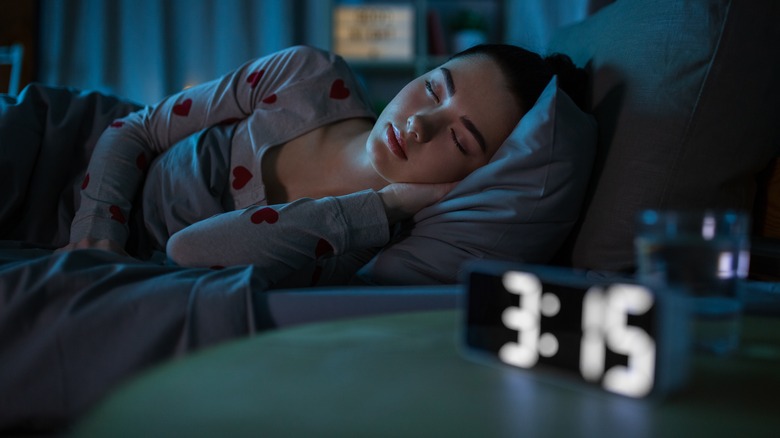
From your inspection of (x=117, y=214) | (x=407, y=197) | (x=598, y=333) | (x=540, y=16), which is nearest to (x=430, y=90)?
(x=407, y=197)

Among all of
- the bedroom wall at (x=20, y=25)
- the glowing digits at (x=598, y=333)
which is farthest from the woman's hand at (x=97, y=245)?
the bedroom wall at (x=20, y=25)

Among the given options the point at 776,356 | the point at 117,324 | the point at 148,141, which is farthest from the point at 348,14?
the point at 776,356

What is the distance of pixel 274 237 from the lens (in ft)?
3.04

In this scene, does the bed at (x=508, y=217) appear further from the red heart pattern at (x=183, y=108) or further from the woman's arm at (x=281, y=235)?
the red heart pattern at (x=183, y=108)

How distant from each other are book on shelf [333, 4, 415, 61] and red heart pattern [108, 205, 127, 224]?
2014 millimetres

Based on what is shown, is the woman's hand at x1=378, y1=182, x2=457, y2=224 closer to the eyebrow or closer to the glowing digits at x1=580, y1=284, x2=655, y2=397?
the eyebrow

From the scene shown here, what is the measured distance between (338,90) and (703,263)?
95 cm

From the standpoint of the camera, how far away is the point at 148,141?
4.38 feet

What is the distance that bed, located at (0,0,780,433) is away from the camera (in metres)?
0.69

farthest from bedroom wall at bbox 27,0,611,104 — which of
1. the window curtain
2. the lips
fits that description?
the lips

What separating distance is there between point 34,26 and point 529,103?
2704 mm

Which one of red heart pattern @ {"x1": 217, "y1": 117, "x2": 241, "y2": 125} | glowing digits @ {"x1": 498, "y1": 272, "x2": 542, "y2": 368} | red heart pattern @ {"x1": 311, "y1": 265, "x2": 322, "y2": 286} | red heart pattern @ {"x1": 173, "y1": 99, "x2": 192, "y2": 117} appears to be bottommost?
red heart pattern @ {"x1": 311, "y1": 265, "x2": 322, "y2": 286}

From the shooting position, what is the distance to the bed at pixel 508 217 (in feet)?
2.25

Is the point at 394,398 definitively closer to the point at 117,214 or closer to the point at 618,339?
the point at 618,339
